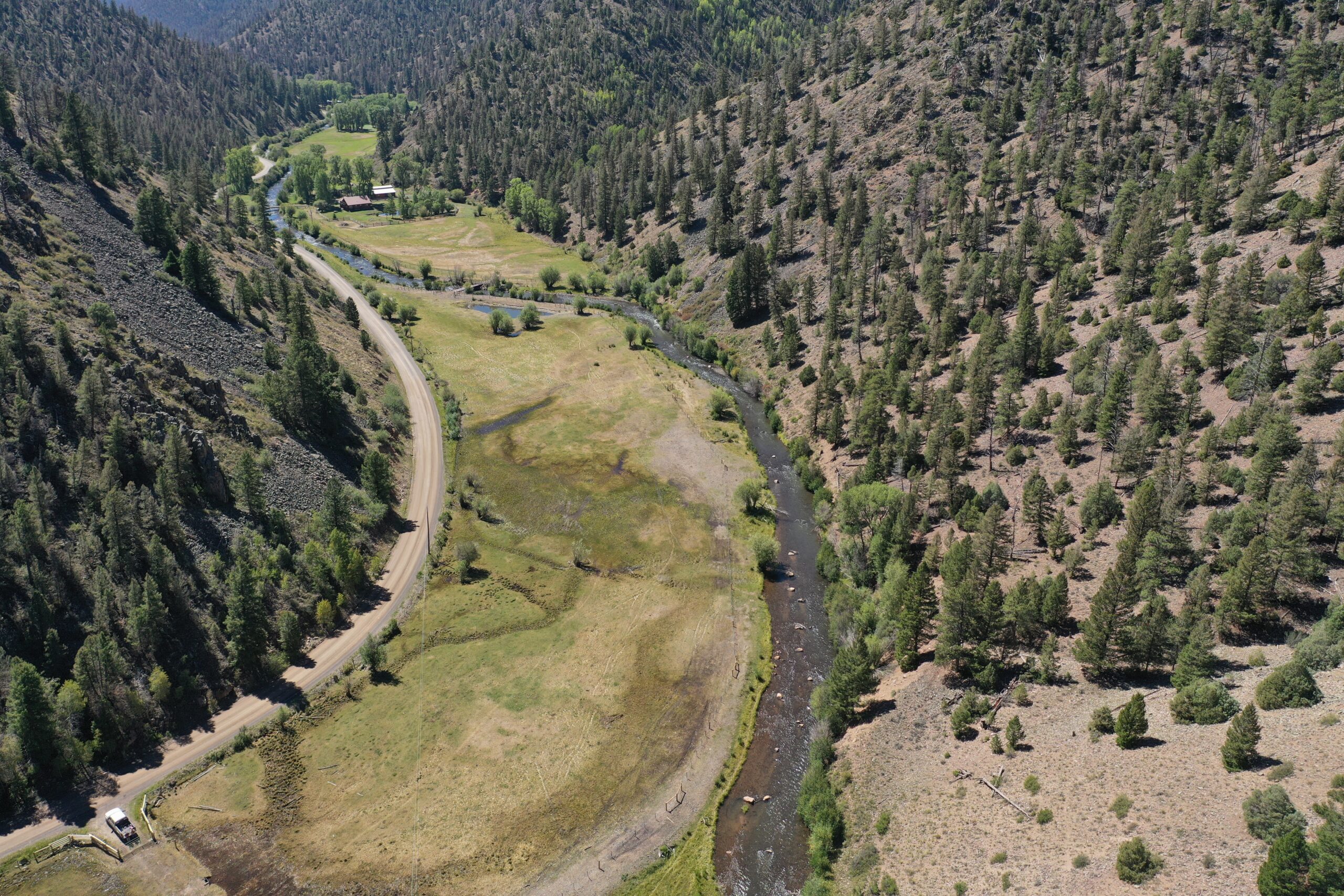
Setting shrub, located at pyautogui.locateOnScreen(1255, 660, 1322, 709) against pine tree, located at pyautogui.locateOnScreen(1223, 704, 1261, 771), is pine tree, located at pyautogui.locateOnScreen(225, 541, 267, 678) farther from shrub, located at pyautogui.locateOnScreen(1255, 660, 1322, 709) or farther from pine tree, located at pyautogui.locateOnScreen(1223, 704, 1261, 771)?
shrub, located at pyautogui.locateOnScreen(1255, 660, 1322, 709)

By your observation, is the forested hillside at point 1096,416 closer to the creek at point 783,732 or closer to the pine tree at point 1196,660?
the pine tree at point 1196,660

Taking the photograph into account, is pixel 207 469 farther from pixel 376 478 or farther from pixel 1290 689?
pixel 1290 689

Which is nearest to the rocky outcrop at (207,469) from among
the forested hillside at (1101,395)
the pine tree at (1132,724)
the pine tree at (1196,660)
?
the forested hillside at (1101,395)

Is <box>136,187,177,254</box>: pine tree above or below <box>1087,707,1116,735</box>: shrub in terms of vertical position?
above

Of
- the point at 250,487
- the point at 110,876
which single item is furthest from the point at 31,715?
the point at 250,487

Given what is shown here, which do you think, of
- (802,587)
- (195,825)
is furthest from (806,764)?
(195,825)

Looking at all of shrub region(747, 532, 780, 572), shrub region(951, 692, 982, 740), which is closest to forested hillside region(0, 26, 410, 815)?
shrub region(747, 532, 780, 572)
